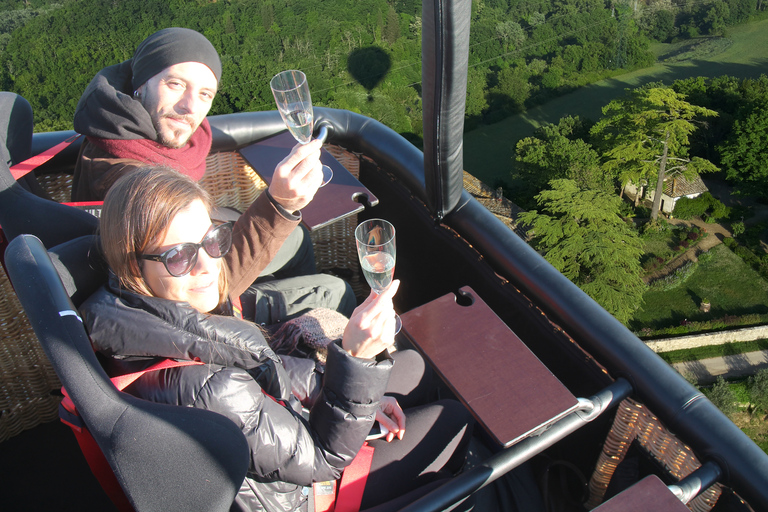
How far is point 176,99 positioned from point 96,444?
4.59ft

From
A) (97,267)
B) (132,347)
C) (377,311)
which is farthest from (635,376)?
(97,267)

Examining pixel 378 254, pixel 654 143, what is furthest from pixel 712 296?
pixel 378 254

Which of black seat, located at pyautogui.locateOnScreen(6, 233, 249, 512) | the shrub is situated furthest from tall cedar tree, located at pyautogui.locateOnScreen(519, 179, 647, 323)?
black seat, located at pyautogui.locateOnScreen(6, 233, 249, 512)

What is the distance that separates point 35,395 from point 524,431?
84.7 inches

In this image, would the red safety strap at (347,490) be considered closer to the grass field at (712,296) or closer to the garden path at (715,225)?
the grass field at (712,296)

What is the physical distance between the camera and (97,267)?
62.3 inches

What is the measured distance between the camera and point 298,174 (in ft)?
6.13

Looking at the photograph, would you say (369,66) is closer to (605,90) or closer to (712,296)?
Answer: (605,90)

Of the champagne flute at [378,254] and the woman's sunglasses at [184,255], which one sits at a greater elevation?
the woman's sunglasses at [184,255]

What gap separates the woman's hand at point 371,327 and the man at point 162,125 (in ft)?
2.11

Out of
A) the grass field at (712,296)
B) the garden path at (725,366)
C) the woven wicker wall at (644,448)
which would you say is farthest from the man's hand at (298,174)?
the grass field at (712,296)

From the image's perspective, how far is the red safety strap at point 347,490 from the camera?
168 cm

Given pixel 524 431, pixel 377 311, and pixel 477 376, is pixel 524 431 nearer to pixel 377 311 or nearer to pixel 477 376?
pixel 477 376

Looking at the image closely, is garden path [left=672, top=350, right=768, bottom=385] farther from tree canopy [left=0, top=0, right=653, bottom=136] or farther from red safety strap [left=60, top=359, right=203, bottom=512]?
red safety strap [left=60, top=359, right=203, bottom=512]
